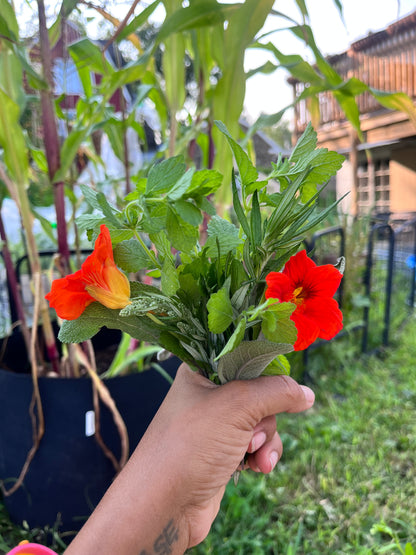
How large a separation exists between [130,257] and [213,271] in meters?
0.06

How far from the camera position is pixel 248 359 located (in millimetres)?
305

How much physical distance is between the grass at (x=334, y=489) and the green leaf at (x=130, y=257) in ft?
2.10

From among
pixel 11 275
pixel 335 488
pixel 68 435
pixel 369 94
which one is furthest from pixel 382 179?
pixel 68 435

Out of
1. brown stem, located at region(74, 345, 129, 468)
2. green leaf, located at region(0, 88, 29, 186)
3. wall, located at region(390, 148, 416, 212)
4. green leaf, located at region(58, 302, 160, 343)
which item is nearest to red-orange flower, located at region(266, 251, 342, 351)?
green leaf, located at region(58, 302, 160, 343)

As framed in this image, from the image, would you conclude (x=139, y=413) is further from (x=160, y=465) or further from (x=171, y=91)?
(x=171, y=91)

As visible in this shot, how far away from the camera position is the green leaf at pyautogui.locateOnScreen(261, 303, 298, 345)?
9.4 inches

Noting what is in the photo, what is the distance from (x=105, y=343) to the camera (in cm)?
105

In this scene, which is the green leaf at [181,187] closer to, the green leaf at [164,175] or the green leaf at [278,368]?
the green leaf at [164,175]

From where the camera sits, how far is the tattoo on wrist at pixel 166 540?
0.37m

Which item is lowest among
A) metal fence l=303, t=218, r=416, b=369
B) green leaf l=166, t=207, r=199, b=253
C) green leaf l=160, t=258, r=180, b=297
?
metal fence l=303, t=218, r=416, b=369

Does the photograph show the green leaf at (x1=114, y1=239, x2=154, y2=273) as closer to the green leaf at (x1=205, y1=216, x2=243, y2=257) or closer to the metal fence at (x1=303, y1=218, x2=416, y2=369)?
the green leaf at (x1=205, y1=216, x2=243, y2=257)

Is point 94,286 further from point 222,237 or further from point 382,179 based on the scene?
point 382,179

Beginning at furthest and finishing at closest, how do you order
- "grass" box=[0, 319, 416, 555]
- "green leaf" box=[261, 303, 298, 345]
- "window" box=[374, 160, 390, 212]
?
"window" box=[374, 160, 390, 212] → "grass" box=[0, 319, 416, 555] → "green leaf" box=[261, 303, 298, 345]

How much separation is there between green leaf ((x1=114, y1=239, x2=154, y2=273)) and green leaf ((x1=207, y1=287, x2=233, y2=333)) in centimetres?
7
